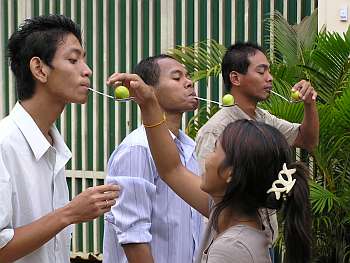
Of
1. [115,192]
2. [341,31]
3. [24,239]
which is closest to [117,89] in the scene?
[115,192]

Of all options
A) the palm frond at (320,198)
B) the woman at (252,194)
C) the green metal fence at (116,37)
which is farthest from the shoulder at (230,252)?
the green metal fence at (116,37)

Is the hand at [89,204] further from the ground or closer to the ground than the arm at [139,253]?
further from the ground

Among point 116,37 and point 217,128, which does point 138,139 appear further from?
point 116,37

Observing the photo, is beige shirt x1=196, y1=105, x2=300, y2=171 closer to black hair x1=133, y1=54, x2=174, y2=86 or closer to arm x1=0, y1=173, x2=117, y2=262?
black hair x1=133, y1=54, x2=174, y2=86

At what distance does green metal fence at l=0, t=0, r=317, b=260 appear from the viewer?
22.9 feet

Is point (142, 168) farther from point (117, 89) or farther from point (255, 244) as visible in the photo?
point (255, 244)

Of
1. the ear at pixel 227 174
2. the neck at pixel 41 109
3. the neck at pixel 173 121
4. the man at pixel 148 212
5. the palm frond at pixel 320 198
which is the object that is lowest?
the palm frond at pixel 320 198

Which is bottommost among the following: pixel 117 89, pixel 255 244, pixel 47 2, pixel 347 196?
pixel 347 196

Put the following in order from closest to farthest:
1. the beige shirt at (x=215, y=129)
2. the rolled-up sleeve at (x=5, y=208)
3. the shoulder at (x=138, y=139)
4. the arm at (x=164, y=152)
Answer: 1. the rolled-up sleeve at (x=5, y=208)
2. the arm at (x=164, y=152)
3. the shoulder at (x=138, y=139)
4. the beige shirt at (x=215, y=129)

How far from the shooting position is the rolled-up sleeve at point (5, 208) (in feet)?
9.23

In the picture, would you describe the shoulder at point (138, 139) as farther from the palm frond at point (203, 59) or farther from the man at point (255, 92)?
the palm frond at point (203, 59)

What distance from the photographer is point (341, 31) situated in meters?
6.32

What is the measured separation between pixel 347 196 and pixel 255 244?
307 centimetres

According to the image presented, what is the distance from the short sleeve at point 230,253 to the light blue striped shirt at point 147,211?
37.1 inches
